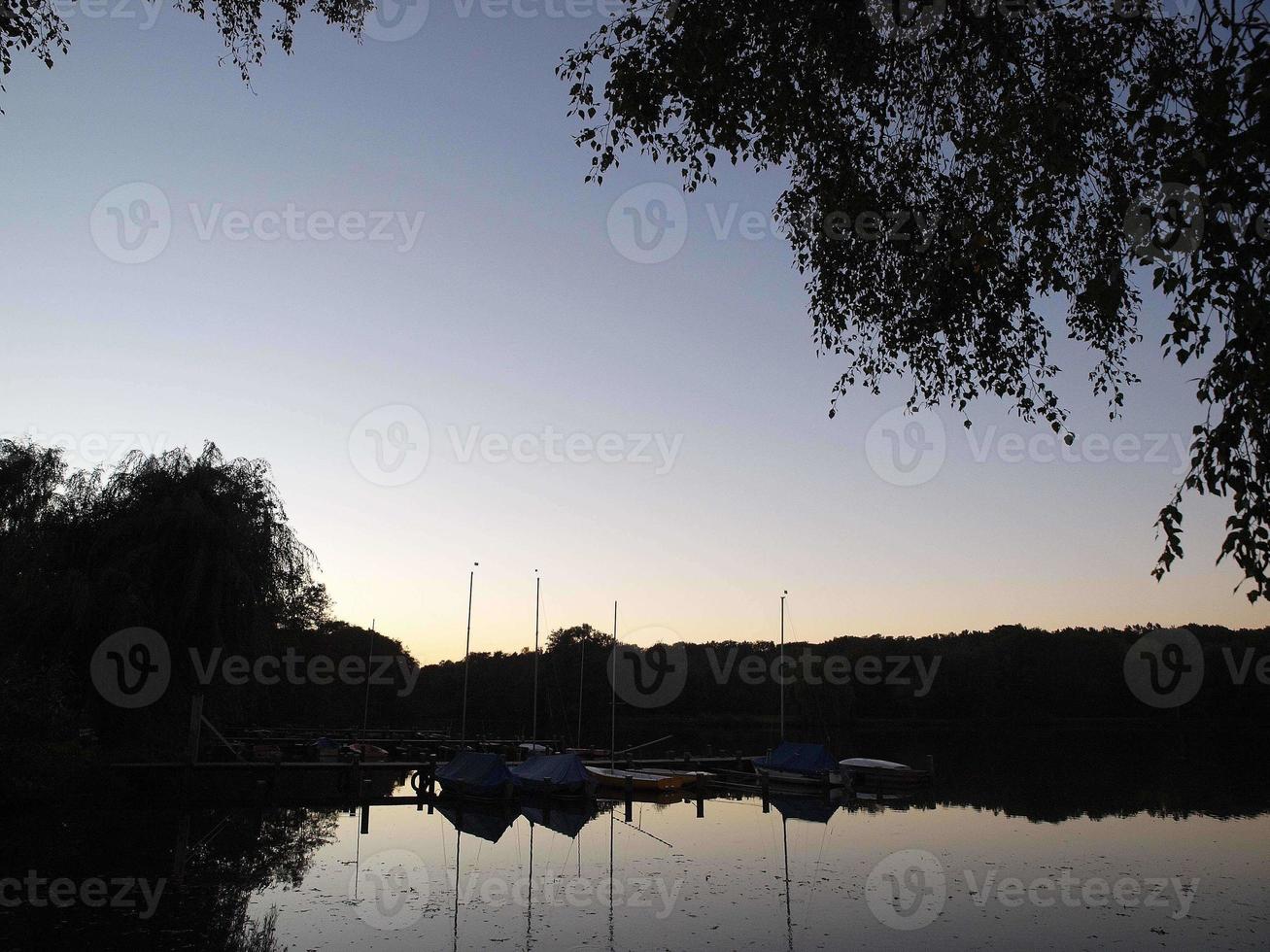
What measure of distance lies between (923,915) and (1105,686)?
9098 cm

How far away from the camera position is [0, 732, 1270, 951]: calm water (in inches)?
518

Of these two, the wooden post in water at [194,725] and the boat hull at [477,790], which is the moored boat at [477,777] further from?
the wooden post in water at [194,725]

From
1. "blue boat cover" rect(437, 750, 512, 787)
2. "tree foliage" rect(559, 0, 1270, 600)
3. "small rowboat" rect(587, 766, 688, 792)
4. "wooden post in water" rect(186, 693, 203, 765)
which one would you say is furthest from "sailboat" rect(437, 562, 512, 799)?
"tree foliage" rect(559, 0, 1270, 600)

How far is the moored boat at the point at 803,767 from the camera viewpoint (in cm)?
3512

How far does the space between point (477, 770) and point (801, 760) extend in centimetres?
1356

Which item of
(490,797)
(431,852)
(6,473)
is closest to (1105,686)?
(490,797)

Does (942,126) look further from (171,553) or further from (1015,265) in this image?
(171,553)

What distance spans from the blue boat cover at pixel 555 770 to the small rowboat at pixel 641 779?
7.18 feet

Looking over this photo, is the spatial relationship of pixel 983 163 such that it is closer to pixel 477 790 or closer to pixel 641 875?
pixel 641 875

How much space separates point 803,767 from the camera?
1405 inches

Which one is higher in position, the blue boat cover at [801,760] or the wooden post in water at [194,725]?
the wooden post in water at [194,725]

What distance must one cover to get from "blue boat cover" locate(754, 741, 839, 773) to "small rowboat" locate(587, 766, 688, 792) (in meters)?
4.62

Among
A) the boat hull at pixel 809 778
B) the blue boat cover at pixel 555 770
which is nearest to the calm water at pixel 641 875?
the blue boat cover at pixel 555 770

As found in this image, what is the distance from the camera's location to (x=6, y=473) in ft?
89.9
